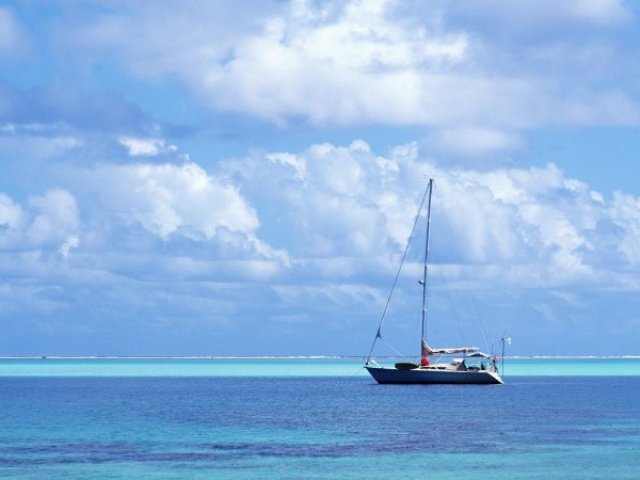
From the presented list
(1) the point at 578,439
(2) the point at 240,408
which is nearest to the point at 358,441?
(1) the point at 578,439

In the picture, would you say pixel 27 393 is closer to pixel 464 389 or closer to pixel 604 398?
pixel 464 389

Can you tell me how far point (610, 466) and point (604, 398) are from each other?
→ 67172 millimetres

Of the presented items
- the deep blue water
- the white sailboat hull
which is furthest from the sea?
the white sailboat hull

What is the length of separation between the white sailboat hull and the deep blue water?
20.6 feet

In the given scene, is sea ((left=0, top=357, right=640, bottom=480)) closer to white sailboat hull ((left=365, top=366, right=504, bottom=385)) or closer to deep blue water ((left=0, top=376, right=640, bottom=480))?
deep blue water ((left=0, top=376, right=640, bottom=480))

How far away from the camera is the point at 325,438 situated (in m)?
73.2

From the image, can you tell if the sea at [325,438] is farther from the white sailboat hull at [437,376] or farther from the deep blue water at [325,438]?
the white sailboat hull at [437,376]

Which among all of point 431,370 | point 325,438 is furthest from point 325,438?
point 431,370

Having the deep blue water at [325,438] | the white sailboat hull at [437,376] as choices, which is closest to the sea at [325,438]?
the deep blue water at [325,438]

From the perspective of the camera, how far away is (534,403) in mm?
112625

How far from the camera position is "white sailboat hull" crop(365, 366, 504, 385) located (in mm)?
128625

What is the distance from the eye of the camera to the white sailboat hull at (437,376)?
12862 centimetres

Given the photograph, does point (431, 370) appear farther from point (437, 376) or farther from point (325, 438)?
point (325, 438)

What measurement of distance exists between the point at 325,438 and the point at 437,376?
187 ft
